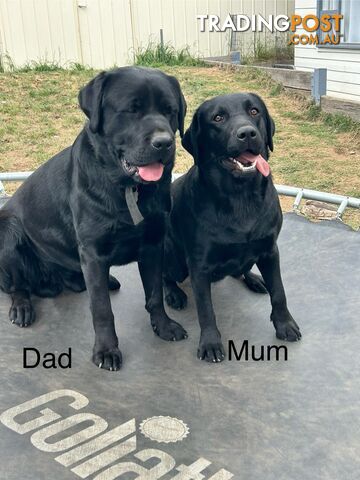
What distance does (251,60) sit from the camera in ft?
25.6

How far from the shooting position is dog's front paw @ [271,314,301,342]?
208 cm

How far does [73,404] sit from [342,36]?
5009 millimetres

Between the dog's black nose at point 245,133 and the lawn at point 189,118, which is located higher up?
the dog's black nose at point 245,133

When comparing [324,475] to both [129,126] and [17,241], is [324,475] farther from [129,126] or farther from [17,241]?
[17,241]

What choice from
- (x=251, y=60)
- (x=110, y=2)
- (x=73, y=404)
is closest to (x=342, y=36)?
(x=251, y=60)

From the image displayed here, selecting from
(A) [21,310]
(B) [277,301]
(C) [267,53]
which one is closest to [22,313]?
(A) [21,310]

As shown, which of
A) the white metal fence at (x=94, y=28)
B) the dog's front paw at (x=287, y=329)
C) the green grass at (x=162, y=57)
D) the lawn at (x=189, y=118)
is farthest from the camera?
the green grass at (x=162, y=57)

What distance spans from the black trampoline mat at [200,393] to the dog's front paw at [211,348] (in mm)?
33

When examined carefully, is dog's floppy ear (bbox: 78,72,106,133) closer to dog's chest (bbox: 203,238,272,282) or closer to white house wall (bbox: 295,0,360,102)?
dog's chest (bbox: 203,238,272,282)

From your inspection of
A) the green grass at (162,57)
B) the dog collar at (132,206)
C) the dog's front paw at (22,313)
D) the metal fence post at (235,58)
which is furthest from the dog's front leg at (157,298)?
the metal fence post at (235,58)

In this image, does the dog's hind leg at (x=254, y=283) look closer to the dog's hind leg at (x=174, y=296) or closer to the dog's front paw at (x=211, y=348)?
the dog's hind leg at (x=174, y=296)

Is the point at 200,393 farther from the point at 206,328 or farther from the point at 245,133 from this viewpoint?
the point at 245,133

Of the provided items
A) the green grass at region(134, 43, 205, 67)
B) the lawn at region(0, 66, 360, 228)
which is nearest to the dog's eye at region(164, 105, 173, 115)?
the lawn at region(0, 66, 360, 228)

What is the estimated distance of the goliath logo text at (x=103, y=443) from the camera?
147cm
